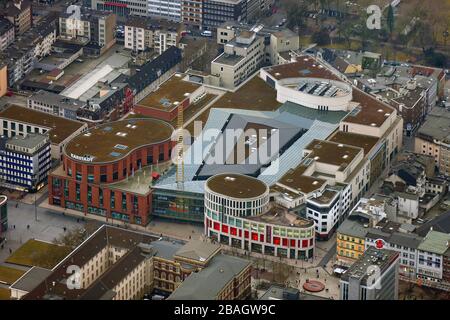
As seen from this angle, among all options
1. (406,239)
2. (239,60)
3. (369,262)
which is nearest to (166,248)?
(369,262)

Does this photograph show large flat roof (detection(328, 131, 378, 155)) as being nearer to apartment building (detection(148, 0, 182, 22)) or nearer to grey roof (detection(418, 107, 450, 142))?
grey roof (detection(418, 107, 450, 142))

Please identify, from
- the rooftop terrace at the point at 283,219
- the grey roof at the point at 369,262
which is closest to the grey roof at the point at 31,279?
the rooftop terrace at the point at 283,219

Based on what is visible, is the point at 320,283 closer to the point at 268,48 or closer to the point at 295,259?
the point at 295,259

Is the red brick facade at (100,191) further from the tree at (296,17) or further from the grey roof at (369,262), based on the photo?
the tree at (296,17)

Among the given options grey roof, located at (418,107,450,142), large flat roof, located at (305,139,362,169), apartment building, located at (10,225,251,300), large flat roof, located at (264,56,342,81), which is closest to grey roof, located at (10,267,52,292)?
apartment building, located at (10,225,251,300)

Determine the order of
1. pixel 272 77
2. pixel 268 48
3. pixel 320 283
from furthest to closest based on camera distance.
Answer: pixel 268 48
pixel 272 77
pixel 320 283

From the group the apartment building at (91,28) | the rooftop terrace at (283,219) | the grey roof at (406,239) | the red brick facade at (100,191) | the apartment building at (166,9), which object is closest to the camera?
the grey roof at (406,239)

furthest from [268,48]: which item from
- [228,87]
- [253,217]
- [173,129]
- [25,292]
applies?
[25,292]

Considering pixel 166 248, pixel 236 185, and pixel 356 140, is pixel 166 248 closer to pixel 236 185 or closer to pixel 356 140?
pixel 236 185
